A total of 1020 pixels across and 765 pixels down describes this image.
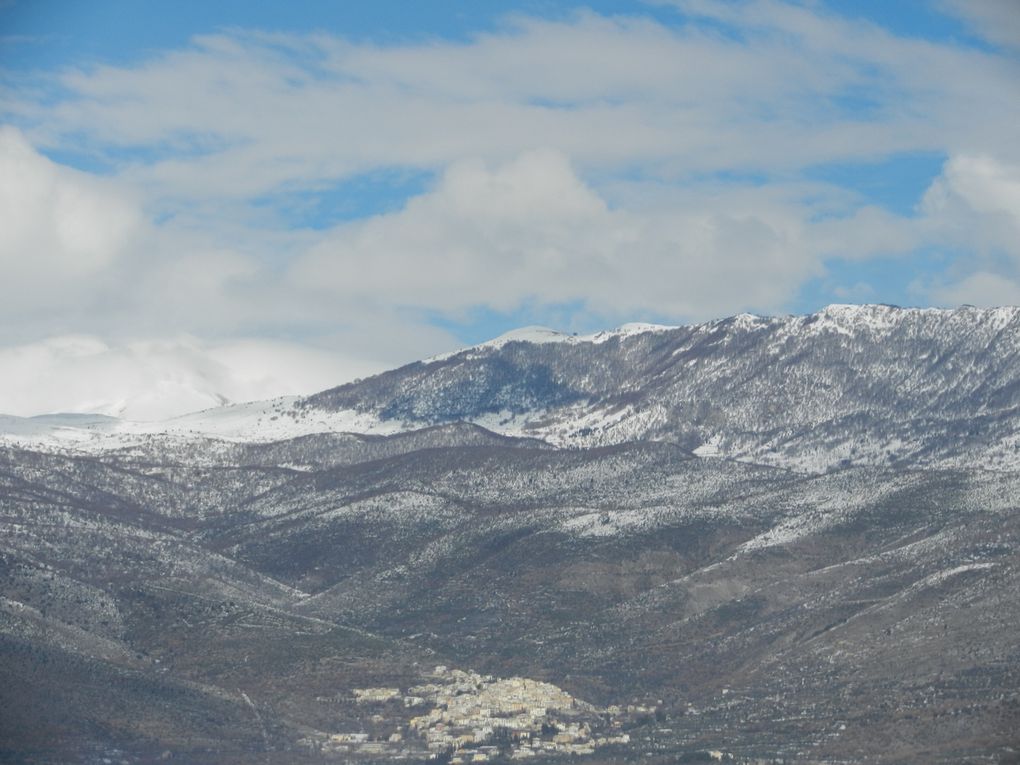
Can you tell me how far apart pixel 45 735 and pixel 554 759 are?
41.5 metres

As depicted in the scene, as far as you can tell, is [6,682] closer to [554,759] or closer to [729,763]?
[554,759]

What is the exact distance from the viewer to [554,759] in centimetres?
19488

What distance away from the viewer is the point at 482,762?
19412 centimetres

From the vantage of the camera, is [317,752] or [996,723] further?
[317,752]

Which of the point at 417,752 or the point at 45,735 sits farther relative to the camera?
the point at 417,752

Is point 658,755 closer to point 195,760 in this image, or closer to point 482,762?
point 482,762

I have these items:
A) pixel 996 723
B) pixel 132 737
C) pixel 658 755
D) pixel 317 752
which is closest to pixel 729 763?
pixel 658 755

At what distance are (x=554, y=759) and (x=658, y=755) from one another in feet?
29.4

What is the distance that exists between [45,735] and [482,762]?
117 feet

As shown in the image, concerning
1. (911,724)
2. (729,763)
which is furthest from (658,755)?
(911,724)

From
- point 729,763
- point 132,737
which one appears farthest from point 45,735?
point 729,763

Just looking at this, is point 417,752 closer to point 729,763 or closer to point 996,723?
point 729,763

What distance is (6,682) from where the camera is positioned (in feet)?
640

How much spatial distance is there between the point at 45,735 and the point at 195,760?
39.6 ft
